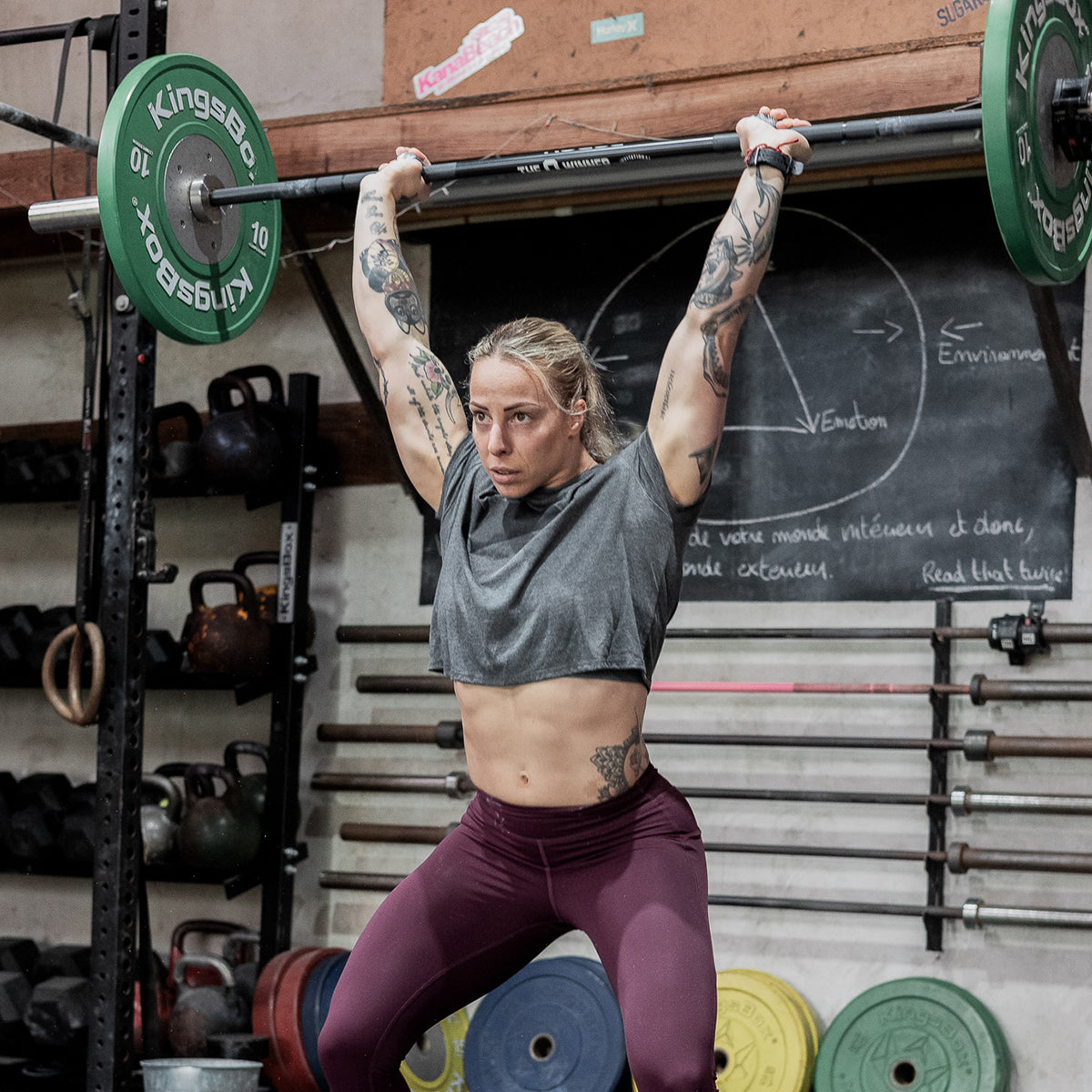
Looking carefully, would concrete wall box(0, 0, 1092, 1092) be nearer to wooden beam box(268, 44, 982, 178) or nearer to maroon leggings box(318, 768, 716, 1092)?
wooden beam box(268, 44, 982, 178)

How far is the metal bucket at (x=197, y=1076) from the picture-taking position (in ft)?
11.1

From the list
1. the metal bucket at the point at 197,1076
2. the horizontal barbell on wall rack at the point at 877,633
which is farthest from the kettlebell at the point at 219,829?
the horizontal barbell on wall rack at the point at 877,633

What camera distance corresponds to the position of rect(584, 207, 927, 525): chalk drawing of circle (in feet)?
13.1

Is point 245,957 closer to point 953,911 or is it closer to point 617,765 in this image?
point 953,911

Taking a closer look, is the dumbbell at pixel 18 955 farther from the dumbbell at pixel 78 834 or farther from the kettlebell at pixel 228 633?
the kettlebell at pixel 228 633

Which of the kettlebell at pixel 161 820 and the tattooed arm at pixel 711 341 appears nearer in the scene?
the tattooed arm at pixel 711 341

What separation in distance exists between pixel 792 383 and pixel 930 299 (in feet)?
1.44

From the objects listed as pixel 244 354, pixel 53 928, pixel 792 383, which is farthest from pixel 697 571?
pixel 53 928

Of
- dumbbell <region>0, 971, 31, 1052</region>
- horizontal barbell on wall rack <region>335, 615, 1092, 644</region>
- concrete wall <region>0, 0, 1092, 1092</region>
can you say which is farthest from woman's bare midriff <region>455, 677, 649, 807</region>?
dumbbell <region>0, 971, 31, 1052</region>

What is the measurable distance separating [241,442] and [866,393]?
1797mm

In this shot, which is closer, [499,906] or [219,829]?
[499,906]

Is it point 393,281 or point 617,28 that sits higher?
point 617,28

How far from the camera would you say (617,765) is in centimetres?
205


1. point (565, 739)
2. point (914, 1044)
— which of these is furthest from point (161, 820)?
point (565, 739)
